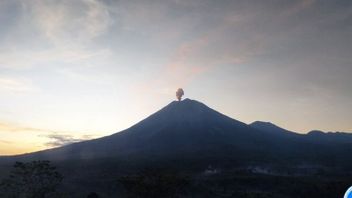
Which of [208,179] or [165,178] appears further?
[208,179]

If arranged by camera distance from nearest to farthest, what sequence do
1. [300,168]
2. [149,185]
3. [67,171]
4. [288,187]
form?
[149,185] → [288,187] → [67,171] → [300,168]

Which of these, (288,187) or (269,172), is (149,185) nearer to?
(288,187)

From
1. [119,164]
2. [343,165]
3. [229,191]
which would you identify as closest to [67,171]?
[119,164]

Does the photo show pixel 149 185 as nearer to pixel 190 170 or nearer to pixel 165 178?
pixel 165 178

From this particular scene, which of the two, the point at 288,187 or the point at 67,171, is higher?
the point at 67,171

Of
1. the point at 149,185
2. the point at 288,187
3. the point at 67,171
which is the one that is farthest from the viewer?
the point at 67,171

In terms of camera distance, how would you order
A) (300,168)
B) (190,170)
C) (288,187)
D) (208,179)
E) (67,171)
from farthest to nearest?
(300,168) < (190,170) < (67,171) < (208,179) < (288,187)

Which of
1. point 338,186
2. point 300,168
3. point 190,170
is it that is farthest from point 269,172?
point 338,186

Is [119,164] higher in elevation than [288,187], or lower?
higher

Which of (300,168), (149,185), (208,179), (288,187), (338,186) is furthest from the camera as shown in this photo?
(300,168)
